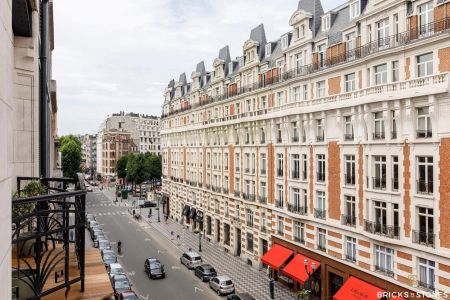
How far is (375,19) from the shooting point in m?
23.9

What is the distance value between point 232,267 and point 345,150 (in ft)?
60.7

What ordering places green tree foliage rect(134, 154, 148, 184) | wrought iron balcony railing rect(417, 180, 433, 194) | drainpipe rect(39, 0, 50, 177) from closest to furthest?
1. drainpipe rect(39, 0, 50, 177)
2. wrought iron balcony railing rect(417, 180, 433, 194)
3. green tree foliage rect(134, 154, 148, 184)

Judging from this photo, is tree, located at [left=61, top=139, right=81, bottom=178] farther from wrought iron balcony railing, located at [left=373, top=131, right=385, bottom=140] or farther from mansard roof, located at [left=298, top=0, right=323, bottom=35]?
wrought iron balcony railing, located at [left=373, top=131, right=385, bottom=140]

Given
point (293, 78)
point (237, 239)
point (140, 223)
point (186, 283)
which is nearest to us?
point (293, 78)

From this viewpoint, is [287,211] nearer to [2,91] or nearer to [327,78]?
[327,78]

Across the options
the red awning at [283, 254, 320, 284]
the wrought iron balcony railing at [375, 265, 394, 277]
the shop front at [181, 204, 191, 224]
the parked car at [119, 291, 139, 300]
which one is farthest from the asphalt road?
the wrought iron balcony railing at [375, 265, 394, 277]

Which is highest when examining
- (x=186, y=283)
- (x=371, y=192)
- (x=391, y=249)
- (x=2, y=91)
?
(x=2, y=91)

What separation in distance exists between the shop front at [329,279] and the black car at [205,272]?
6.34 m

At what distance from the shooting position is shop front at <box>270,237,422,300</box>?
76.1ft

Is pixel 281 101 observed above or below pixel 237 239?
above

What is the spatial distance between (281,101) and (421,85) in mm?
14610

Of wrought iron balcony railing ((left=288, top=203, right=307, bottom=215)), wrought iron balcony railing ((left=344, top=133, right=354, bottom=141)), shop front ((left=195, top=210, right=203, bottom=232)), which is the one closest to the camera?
wrought iron balcony railing ((left=344, top=133, right=354, bottom=141))

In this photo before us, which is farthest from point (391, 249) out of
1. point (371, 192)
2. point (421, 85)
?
point (421, 85)

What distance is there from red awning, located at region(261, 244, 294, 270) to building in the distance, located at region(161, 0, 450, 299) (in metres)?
0.21
